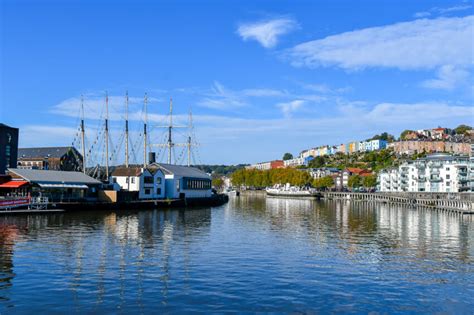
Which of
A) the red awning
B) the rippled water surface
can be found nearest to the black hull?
the red awning

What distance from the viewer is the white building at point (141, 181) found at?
306 ft

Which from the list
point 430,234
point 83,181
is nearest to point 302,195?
point 83,181

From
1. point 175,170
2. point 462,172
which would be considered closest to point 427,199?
point 462,172

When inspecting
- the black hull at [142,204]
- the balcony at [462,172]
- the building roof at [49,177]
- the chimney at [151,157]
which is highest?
the chimney at [151,157]

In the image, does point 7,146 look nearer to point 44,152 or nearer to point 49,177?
point 49,177

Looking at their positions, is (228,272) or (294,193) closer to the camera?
(228,272)

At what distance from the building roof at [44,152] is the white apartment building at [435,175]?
365 ft

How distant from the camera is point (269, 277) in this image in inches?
1005

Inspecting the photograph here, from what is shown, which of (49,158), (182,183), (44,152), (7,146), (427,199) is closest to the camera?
(7,146)

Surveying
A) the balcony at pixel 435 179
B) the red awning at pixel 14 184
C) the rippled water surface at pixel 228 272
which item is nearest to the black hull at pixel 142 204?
the red awning at pixel 14 184

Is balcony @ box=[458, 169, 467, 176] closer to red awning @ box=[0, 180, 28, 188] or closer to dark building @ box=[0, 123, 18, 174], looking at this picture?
red awning @ box=[0, 180, 28, 188]

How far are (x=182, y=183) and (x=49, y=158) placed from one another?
57.4 metres

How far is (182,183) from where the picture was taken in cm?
10350

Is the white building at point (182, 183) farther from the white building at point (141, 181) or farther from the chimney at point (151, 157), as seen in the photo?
the chimney at point (151, 157)
